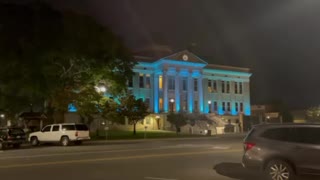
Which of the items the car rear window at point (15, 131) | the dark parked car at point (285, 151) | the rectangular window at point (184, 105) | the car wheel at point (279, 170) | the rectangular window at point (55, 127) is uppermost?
the rectangular window at point (184, 105)

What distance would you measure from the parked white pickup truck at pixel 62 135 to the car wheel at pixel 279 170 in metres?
27.1

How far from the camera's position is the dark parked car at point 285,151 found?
516 inches

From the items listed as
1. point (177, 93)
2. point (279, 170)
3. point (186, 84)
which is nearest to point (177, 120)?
point (177, 93)

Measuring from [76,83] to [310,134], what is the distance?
3694 centimetres

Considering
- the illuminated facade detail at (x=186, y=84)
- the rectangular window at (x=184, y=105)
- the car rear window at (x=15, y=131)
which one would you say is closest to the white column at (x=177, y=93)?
the illuminated facade detail at (x=186, y=84)

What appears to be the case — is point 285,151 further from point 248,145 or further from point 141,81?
point 141,81

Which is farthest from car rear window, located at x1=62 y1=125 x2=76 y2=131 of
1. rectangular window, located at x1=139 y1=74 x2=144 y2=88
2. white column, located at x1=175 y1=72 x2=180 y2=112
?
white column, located at x1=175 y1=72 x2=180 y2=112

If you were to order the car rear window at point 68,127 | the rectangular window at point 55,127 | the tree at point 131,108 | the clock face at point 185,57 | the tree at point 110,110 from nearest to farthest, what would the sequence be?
the car rear window at point 68,127, the rectangular window at point 55,127, the tree at point 110,110, the tree at point 131,108, the clock face at point 185,57

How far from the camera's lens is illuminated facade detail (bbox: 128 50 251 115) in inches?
3167

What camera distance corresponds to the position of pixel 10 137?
36.0 meters

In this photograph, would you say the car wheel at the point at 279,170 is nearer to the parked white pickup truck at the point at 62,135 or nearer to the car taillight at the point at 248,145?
the car taillight at the point at 248,145

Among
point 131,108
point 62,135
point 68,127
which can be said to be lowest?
point 62,135

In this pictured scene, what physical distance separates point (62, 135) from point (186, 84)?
47527mm

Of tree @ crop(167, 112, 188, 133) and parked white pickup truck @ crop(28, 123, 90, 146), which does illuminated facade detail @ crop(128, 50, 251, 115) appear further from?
parked white pickup truck @ crop(28, 123, 90, 146)
